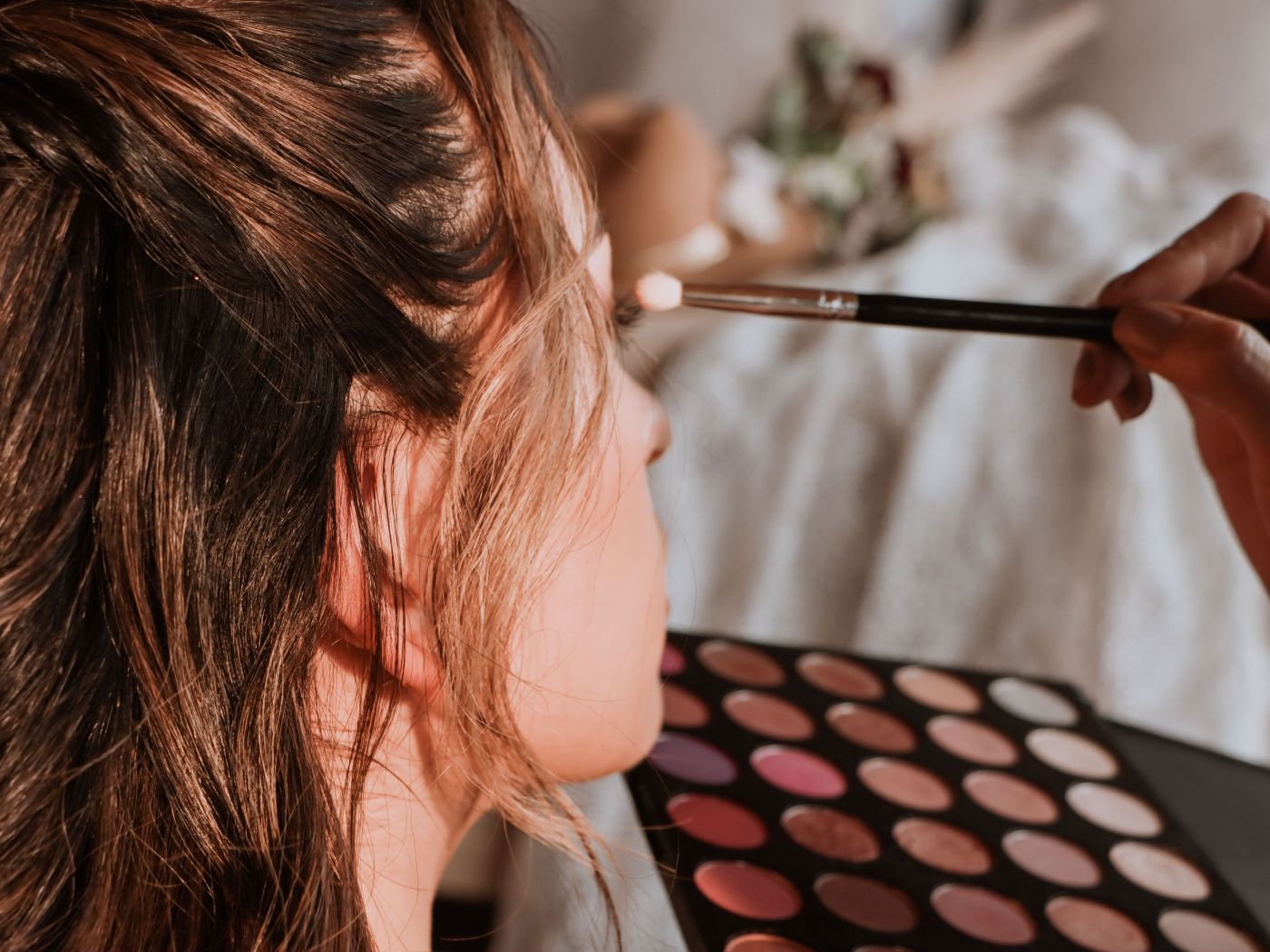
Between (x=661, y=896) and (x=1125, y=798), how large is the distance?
0.25 meters

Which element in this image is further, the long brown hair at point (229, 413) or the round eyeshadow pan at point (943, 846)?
the round eyeshadow pan at point (943, 846)

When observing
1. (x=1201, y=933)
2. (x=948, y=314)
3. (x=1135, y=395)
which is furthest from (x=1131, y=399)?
(x=1201, y=933)

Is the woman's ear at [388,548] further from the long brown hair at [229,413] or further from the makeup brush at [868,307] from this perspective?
the makeup brush at [868,307]

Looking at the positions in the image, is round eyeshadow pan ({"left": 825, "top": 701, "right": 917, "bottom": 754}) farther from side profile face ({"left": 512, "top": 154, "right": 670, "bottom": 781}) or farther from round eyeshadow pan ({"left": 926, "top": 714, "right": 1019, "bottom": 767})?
side profile face ({"left": 512, "top": 154, "right": 670, "bottom": 781})

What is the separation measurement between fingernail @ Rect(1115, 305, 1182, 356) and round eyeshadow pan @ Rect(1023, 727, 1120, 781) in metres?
0.23

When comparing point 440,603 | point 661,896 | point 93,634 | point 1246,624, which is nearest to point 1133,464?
point 1246,624

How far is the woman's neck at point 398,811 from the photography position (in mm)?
414

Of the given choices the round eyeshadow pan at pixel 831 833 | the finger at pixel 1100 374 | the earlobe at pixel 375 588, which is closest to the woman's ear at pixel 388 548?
the earlobe at pixel 375 588

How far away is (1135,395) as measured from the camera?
55 centimetres

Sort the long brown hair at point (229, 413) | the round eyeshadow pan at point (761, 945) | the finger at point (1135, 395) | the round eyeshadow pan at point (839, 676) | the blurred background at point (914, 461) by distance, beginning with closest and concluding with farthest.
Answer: the long brown hair at point (229, 413) → the round eyeshadow pan at point (761, 945) → the finger at point (1135, 395) → the round eyeshadow pan at point (839, 676) → the blurred background at point (914, 461)

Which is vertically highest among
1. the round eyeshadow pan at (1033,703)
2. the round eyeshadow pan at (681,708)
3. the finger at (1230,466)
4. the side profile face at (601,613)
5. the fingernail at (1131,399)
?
the fingernail at (1131,399)

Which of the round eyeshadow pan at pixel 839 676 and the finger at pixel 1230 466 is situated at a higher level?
the finger at pixel 1230 466

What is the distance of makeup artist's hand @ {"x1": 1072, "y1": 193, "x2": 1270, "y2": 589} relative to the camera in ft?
1.49

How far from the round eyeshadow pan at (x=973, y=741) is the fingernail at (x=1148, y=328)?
241 mm
